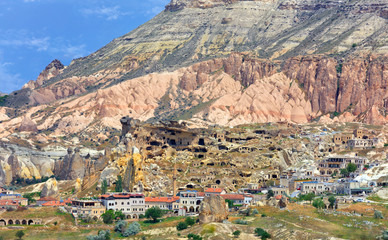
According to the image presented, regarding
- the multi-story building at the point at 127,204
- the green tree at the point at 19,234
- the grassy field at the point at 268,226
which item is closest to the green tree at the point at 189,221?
the grassy field at the point at 268,226

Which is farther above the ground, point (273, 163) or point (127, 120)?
point (127, 120)

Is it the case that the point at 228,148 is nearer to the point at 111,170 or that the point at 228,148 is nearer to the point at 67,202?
the point at 111,170

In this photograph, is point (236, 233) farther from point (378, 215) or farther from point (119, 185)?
point (119, 185)

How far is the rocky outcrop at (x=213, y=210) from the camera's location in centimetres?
10969

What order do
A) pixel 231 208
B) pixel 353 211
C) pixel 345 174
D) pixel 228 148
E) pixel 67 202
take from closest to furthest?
pixel 353 211 < pixel 231 208 < pixel 67 202 < pixel 345 174 < pixel 228 148

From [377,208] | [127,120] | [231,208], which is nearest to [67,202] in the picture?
Result: [231,208]

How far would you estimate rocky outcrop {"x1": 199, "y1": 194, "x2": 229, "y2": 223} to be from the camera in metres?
110

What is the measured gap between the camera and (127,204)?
12669cm

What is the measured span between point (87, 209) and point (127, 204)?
22.6ft

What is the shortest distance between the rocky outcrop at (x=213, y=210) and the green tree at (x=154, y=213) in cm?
1040

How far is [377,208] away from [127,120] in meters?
65.6

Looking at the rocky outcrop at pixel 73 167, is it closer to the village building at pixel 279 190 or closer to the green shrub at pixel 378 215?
the village building at pixel 279 190

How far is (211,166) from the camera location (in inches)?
5925

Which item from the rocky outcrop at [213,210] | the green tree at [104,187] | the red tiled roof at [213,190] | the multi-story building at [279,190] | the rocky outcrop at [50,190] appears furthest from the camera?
the rocky outcrop at [50,190]
